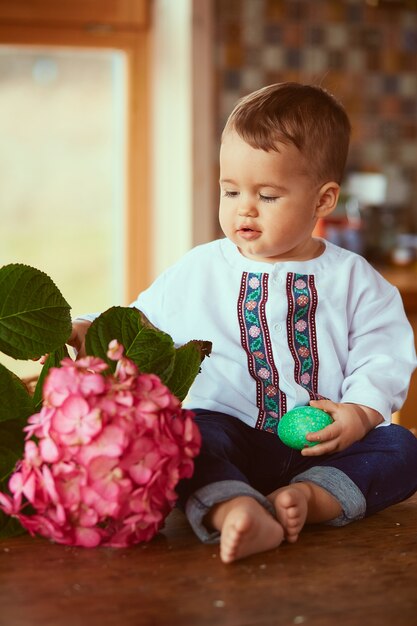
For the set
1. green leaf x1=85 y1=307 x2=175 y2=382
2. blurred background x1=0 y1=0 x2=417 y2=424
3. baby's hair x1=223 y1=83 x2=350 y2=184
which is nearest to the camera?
green leaf x1=85 y1=307 x2=175 y2=382

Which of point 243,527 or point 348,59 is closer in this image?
point 243,527

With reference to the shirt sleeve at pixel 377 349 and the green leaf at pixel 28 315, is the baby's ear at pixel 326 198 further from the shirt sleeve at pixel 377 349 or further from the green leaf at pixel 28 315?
the green leaf at pixel 28 315

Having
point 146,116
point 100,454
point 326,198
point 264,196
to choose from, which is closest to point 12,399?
point 100,454

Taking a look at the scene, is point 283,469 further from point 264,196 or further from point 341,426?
point 264,196

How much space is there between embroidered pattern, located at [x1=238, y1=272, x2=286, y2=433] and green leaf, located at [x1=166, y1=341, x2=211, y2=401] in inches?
5.8

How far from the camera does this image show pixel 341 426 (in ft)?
3.58

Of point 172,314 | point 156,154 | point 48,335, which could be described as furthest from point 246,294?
point 156,154

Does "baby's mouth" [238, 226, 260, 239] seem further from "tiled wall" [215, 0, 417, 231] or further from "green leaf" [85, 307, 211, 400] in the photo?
"tiled wall" [215, 0, 417, 231]

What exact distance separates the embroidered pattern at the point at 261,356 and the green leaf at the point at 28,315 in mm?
281

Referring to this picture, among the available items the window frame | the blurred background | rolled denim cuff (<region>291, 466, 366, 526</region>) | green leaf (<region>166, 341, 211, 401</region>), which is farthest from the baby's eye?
the window frame

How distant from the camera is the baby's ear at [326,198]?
48.1 inches

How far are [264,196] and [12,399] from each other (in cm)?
41

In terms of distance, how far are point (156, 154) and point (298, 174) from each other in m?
2.04

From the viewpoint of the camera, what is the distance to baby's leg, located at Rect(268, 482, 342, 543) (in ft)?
3.16
